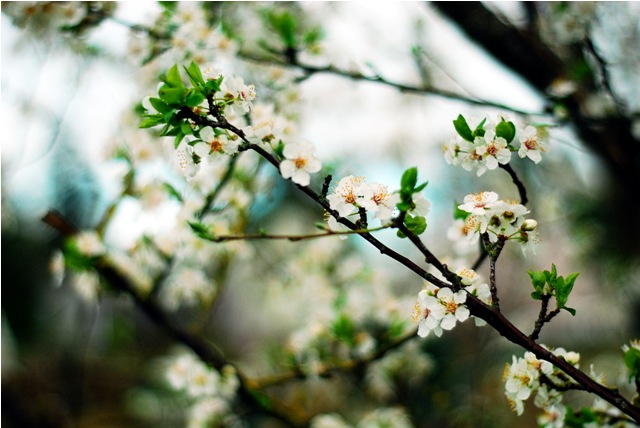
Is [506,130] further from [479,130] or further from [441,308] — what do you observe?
[441,308]

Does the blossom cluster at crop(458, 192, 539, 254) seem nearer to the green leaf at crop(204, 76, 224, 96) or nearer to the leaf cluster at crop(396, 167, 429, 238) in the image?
the leaf cluster at crop(396, 167, 429, 238)

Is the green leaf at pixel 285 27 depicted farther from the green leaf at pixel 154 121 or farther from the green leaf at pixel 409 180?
the green leaf at pixel 409 180

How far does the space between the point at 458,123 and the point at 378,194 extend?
0.20 m

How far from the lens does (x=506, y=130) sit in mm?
897

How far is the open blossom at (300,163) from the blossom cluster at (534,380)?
0.51m

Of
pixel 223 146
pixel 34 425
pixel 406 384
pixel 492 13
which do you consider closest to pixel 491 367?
pixel 406 384

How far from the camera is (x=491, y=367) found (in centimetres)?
313

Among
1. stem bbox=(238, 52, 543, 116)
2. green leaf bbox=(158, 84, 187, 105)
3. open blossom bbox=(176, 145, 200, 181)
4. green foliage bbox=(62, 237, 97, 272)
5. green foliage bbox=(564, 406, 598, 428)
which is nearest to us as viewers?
green leaf bbox=(158, 84, 187, 105)

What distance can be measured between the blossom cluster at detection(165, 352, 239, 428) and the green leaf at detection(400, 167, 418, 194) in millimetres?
1216

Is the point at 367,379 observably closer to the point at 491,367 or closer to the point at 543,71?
the point at 491,367

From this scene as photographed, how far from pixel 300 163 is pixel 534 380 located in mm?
576

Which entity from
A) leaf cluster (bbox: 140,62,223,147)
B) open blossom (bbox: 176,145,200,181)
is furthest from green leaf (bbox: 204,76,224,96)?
open blossom (bbox: 176,145,200,181)

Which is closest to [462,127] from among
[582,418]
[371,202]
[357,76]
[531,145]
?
[531,145]

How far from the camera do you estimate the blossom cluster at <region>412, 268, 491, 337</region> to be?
2.74ft
